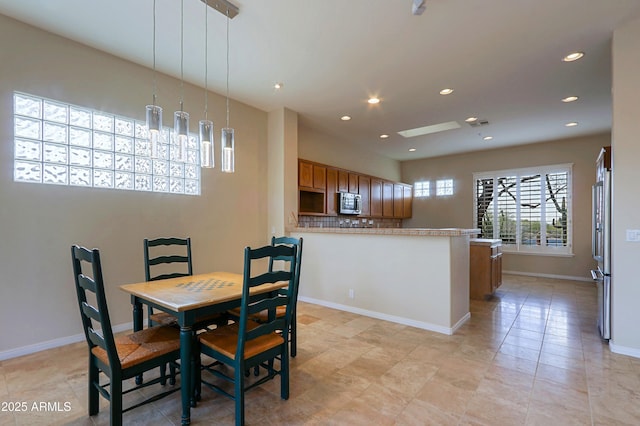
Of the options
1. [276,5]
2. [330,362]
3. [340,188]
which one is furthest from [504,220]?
[276,5]

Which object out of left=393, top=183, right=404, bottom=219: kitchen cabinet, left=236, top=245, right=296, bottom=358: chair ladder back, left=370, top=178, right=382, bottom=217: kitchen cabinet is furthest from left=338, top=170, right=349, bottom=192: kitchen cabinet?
left=236, top=245, right=296, bottom=358: chair ladder back

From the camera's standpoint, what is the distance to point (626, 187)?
2.81 m

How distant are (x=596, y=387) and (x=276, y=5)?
3895 millimetres

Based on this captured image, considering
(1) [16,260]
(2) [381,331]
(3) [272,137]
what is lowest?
(2) [381,331]

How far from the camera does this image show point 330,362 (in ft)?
8.88

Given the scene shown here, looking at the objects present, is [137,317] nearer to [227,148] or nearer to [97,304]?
[97,304]

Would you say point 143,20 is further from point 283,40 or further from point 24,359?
point 24,359

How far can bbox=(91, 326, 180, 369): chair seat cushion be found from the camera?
178 centimetres

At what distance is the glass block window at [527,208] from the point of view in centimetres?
654

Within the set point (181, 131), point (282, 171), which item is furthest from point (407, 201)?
point (181, 131)

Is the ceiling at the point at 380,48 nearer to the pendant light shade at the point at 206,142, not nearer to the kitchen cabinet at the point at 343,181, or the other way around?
the pendant light shade at the point at 206,142

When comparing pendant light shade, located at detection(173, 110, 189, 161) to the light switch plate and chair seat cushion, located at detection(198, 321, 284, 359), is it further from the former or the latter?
the light switch plate

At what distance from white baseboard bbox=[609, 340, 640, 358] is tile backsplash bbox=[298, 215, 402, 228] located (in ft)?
13.6

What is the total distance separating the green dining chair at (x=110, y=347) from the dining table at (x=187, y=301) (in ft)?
0.49
